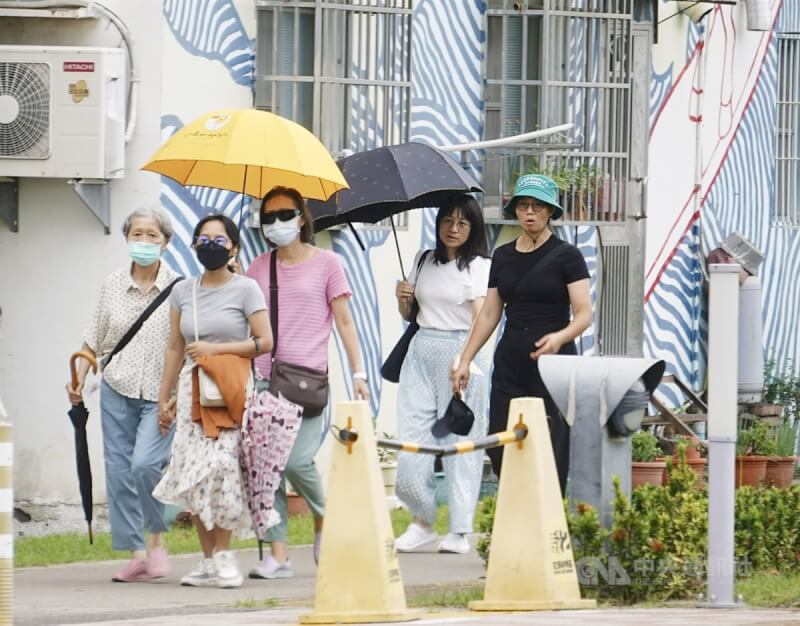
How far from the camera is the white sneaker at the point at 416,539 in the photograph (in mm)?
11977

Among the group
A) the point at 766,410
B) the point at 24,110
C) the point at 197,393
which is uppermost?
the point at 24,110

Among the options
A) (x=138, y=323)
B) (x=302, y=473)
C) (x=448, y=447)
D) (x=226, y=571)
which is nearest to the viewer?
(x=448, y=447)

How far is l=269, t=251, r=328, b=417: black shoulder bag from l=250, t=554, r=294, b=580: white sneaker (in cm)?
77

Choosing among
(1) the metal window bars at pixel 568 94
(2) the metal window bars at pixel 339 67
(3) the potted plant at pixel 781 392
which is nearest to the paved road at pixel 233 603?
(2) the metal window bars at pixel 339 67

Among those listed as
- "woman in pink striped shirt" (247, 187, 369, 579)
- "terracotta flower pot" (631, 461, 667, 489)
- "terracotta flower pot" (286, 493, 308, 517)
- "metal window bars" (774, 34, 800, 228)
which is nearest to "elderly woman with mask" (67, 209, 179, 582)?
"woman in pink striped shirt" (247, 187, 369, 579)

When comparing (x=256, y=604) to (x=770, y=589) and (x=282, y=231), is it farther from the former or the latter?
(x=770, y=589)

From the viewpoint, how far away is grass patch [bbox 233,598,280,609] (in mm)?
9281

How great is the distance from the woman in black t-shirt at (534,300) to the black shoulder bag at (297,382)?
865 millimetres

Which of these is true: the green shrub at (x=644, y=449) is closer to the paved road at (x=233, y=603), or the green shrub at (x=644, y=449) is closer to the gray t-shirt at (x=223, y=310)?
the paved road at (x=233, y=603)

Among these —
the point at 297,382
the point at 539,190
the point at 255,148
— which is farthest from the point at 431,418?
the point at 255,148

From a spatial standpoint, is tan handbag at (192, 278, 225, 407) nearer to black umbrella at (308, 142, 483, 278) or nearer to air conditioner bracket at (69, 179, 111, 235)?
black umbrella at (308, 142, 483, 278)

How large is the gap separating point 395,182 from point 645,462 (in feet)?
12.7

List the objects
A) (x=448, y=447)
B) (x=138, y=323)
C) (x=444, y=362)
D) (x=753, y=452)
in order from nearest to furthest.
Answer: (x=448, y=447), (x=138, y=323), (x=444, y=362), (x=753, y=452)

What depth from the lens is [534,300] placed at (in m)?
10.5
